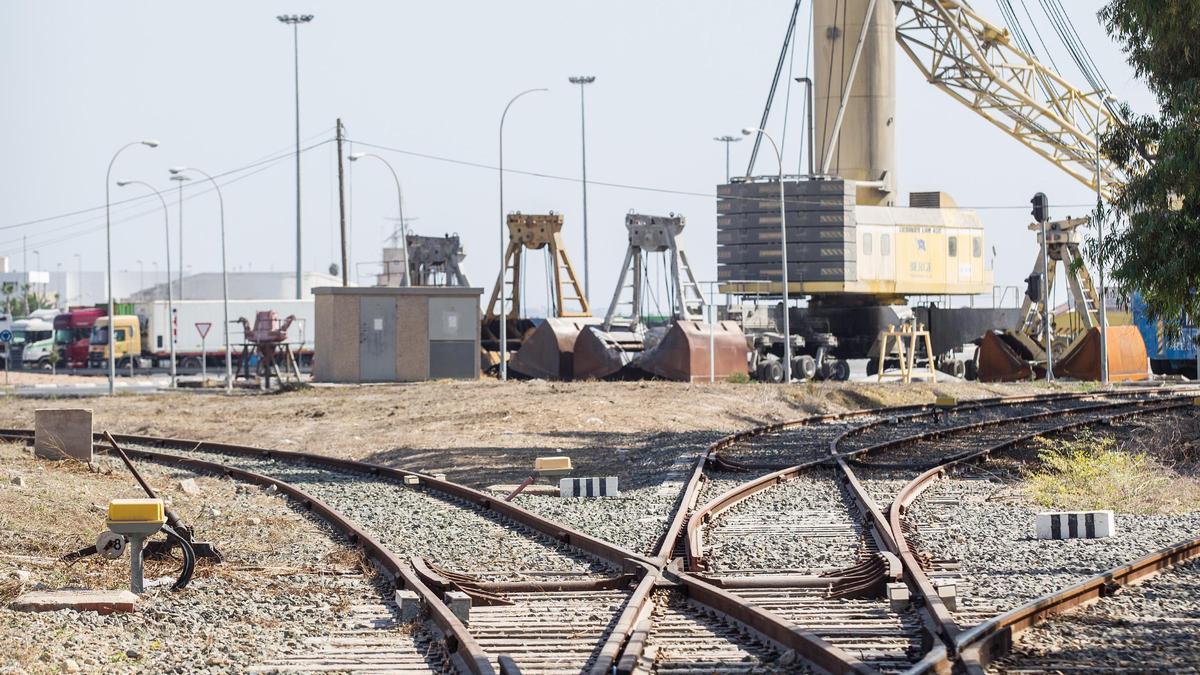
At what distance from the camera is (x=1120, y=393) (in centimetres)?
3891

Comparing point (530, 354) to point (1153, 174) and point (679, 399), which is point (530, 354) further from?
point (1153, 174)

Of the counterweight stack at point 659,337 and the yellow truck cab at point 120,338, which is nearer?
the counterweight stack at point 659,337

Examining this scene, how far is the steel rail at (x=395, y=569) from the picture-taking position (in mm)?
7555

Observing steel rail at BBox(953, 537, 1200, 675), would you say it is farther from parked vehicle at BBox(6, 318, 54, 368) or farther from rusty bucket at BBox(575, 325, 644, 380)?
parked vehicle at BBox(6, 318, 54, 368)

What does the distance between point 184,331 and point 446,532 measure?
64.4 m

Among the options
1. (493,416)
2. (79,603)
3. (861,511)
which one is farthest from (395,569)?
(493,416)

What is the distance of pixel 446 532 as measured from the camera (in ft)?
44.5

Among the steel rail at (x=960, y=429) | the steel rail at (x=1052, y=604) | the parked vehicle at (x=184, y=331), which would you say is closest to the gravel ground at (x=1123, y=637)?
the steel rail at (x=1052, y=604)

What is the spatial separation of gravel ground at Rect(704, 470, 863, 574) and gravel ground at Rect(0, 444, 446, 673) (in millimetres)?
2742

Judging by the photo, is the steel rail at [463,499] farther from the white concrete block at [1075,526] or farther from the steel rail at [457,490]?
the white concrete block at [1075,526]

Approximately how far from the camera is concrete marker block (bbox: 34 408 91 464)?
21.7 metres

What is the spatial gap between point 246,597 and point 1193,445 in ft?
51.7

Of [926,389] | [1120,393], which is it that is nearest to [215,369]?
→ [926,389]

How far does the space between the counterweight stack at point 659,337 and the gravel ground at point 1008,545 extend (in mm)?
25825
